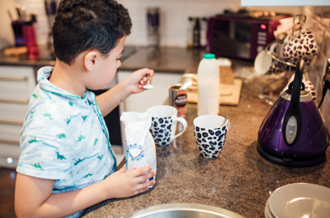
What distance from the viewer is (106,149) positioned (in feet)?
2.84

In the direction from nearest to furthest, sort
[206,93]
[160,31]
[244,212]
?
[244,212] < [206,93] < [160,31]

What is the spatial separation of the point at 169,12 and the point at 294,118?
6.17ft

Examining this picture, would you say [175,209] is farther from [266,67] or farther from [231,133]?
[266,67]

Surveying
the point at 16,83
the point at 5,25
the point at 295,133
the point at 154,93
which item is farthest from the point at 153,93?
the point at 5,25

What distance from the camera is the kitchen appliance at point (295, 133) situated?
2.47 feet

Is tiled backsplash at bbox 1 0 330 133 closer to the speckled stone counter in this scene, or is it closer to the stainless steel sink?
the speckled stone counter

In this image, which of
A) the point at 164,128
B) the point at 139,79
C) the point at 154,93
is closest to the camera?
the point at 164,128

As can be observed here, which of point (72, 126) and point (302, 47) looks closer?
point (72, 126)

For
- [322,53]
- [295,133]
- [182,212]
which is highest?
[322,53]

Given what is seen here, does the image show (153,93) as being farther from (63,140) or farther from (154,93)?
(63,140)

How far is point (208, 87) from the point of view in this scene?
3.70 ft

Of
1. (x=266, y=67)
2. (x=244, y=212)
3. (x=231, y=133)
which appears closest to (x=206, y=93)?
(x=231, y=133)

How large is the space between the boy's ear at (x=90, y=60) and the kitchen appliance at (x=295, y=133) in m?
0.50

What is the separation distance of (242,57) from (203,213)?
145 cm
